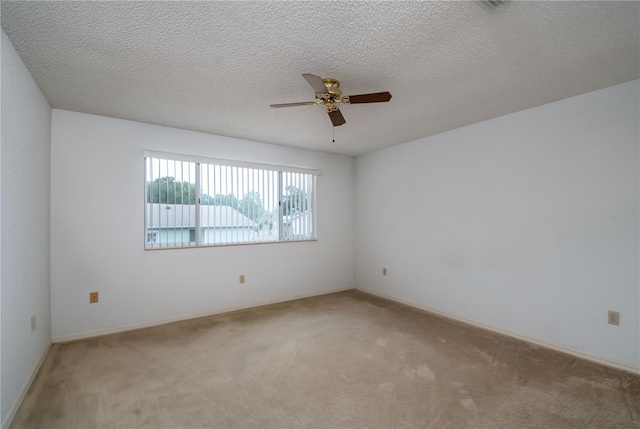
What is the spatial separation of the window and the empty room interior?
0.03 meters

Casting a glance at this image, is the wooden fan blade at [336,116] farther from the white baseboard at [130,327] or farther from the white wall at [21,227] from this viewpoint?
the white baseboard at [130,327]

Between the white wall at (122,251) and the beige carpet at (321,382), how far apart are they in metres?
0.35

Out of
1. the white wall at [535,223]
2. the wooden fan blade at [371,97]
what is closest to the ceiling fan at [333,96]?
the wooden fan blade at [371,97]

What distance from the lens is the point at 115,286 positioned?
3232 millimetres

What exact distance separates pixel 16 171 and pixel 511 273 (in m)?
4.32

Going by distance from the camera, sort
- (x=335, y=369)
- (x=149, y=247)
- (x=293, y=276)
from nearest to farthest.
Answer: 1. (x=335, y=369)
2. (x=149, y=247)
3. (x=293, y=276)

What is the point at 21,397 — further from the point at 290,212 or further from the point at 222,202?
the point at 290,212

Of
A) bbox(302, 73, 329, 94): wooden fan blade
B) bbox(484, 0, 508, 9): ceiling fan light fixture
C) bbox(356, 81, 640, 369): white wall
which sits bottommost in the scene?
bbox(356, 81, 640, 369): white wall

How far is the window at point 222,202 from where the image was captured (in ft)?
11.6

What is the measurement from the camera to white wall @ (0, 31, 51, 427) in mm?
1757

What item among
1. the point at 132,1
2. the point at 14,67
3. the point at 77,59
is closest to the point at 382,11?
the point at 132,1

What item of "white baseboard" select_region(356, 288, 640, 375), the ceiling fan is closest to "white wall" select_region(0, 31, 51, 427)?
the ceiling fan

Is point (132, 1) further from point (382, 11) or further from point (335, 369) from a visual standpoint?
point (335, 369)

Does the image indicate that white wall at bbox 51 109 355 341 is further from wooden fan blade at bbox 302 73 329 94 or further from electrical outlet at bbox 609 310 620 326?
electrical outlet at bbox 609 310 620 326
